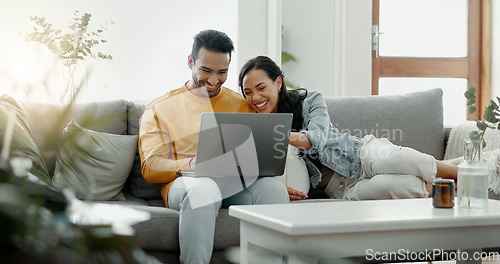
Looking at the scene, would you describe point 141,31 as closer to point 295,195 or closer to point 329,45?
point 329,45

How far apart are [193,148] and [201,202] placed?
0.42m

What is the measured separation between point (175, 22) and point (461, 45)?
234cm

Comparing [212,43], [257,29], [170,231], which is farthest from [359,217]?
[257,29]

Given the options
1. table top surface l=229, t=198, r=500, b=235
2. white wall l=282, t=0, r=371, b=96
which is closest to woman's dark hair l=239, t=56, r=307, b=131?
table top surface l=229, t=198, r=500, b=235

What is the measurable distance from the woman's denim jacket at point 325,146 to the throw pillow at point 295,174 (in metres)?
0.04

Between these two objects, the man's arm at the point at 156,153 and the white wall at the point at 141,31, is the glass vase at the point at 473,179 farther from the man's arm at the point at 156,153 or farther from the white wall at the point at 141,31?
the white wall at the point at 141,31

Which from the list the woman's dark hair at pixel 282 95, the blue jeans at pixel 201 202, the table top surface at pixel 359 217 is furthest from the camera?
the woman's dark hair at pixel 282 95

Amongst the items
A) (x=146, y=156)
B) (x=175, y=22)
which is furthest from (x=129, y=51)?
(x=146, y=156)

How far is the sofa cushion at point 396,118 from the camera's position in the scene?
282 cm

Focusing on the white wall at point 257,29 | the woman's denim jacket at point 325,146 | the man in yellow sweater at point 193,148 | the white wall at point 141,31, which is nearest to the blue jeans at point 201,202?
the man in yellow sweater at point 193,148

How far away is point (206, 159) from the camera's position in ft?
6.75

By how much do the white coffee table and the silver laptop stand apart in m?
0.43

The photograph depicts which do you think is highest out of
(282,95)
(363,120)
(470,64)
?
(470,64)

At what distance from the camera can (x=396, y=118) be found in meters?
2.87
